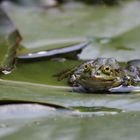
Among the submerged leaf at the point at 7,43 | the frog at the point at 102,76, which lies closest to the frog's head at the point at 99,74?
the frog at the point at 102,76

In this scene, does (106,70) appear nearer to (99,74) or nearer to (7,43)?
(99,74)

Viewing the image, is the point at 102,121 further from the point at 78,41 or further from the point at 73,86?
the point at 78,41

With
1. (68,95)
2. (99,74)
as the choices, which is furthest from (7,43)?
(68,95)

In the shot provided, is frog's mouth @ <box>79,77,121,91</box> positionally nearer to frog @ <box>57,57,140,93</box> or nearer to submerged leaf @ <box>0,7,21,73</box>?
frog @ <box>57,57,140,93</box>

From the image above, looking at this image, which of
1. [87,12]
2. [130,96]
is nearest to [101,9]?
[87,12]

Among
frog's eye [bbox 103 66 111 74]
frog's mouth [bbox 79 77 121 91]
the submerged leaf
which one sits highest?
the submerged leaf

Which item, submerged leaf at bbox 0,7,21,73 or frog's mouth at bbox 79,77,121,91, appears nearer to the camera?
frog's mouth at bbox 79,77,121,91

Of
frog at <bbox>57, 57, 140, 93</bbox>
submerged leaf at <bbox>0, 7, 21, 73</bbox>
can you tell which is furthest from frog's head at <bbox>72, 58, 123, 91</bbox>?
submerged leaf at <bbox>0, 7, 21, 73</bbox>

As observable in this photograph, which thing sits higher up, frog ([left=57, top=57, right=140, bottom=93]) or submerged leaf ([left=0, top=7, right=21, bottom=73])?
submerged leaf ([left=0, top=7, right=21, bottom=73])

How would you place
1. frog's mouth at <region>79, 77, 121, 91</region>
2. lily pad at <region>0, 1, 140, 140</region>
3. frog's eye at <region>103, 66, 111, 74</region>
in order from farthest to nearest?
1. frog's eye at <region>103, 66, 111, 74</region>
2. frog's mouth at <region>79, 77, 121, 91</region>
3. lily pad at <region>0, 1, 140, 140</region>
